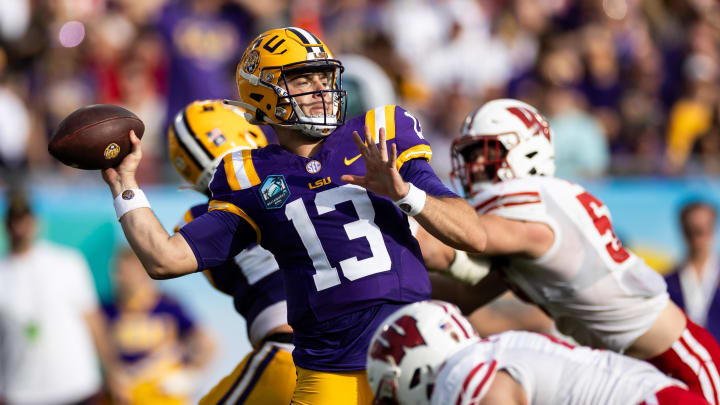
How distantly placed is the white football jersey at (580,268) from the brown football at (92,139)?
1425mm

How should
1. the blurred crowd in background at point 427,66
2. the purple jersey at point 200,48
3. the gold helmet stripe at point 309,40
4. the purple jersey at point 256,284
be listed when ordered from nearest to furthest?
the gold helmet stripe at point 309,40
the purple jersey at point 256,284
the blurred crowd in background at point 427,66
the purple jersey at point 200,48

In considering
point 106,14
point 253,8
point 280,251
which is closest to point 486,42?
point 253,8

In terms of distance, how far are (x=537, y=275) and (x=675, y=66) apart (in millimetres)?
6375

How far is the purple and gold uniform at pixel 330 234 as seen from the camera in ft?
11.7

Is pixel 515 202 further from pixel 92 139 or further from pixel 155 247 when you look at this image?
pixel 92 139

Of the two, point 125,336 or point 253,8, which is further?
point 253,8

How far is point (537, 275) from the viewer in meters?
4.09

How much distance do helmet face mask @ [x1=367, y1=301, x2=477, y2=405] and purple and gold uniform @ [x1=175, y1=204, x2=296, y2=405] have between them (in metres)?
1.03

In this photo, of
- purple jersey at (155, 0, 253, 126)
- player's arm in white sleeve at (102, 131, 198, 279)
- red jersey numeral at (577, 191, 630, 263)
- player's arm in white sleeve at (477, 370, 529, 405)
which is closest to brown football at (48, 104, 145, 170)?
player's arm in white sleeve at (102, 131, 198, 279)

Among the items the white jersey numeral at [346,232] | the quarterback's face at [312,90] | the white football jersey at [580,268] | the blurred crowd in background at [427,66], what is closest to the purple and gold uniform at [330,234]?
the white jersey numeral at [346,232]

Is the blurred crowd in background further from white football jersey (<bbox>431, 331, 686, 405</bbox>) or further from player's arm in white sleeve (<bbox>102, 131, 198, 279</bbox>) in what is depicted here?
white football jersey (<bbox>431, 331, 686, 405</bbox>)

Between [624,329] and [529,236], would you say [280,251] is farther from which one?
[624,329]

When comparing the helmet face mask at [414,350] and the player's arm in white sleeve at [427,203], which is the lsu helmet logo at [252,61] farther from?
the helmet face mask at [414,350]

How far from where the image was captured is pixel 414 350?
317cm
